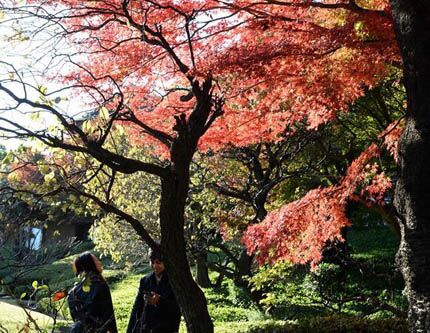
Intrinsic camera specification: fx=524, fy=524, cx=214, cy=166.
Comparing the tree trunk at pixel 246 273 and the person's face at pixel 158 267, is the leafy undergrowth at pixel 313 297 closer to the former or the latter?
the tree trunk at pixel 246 273

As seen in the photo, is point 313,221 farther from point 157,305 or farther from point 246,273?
point 246,273

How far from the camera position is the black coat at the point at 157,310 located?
15.1ft

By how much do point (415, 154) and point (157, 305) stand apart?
2524mm

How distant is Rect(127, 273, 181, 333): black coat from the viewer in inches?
182

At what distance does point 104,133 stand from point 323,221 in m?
2.96

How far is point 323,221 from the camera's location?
19.1 ft

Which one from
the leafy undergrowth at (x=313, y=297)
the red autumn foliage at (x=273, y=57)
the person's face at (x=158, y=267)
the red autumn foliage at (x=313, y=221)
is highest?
the red autumn foliage at (x=273, y=57)

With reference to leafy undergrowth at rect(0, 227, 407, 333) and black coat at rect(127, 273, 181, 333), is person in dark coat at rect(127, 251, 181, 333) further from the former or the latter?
leafy undergrowth at rect(0, 227, 407, 333)

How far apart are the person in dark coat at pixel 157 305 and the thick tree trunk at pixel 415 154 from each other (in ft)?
6.67

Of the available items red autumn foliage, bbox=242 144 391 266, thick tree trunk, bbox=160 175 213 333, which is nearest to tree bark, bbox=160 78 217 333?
thick tree trunk, bbox=160 175 213 333

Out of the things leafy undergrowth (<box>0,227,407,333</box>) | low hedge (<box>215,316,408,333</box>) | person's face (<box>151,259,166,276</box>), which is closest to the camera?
person's face (<box>151,259,166,276</box>)

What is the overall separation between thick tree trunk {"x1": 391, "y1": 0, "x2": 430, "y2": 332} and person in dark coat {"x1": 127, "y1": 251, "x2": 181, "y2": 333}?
2.03 metres

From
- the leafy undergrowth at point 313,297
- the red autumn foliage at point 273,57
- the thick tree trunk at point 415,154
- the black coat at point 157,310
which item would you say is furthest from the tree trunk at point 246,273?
the thick tree trunk at point 415,154

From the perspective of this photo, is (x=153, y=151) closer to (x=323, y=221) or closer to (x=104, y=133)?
(x=323, y=221)
